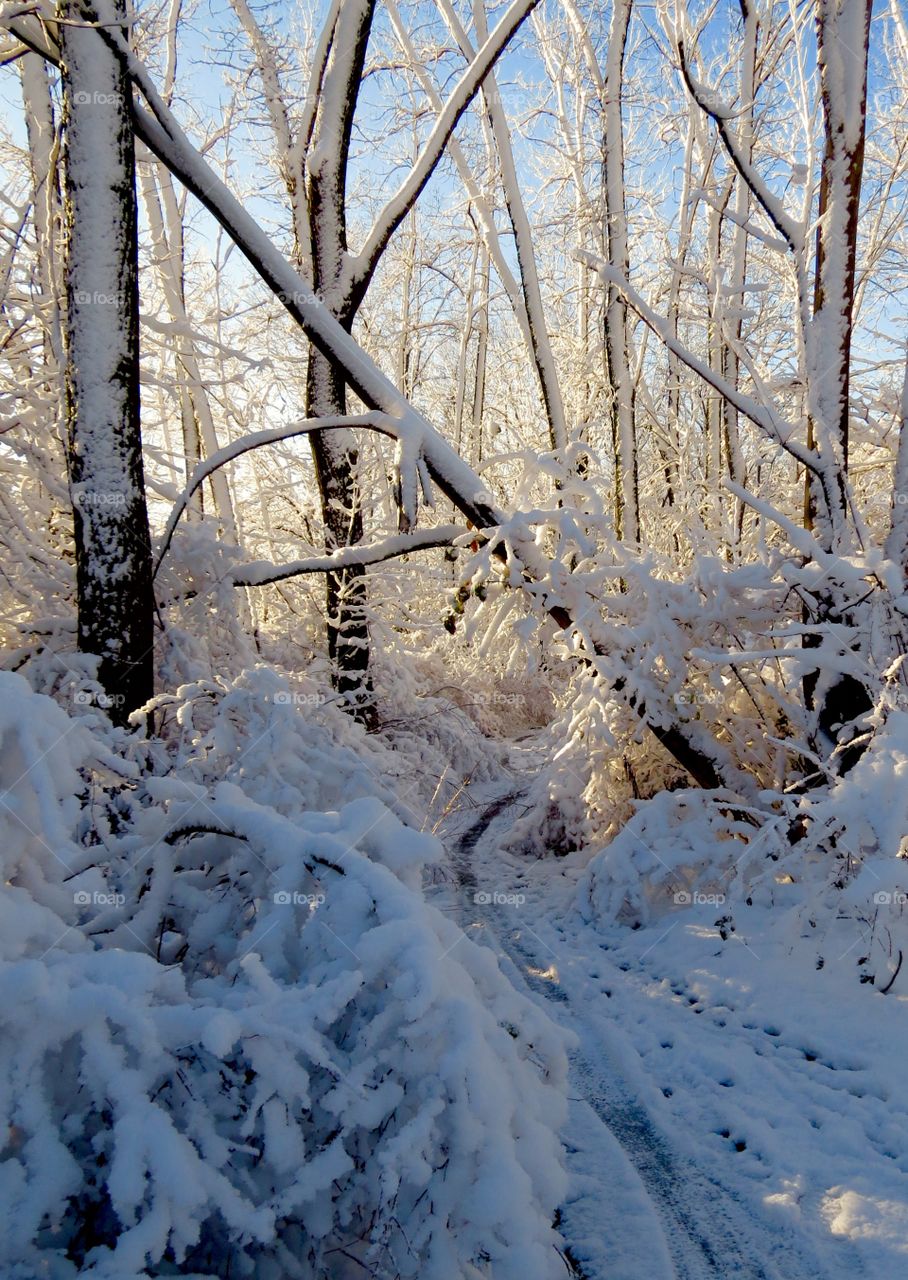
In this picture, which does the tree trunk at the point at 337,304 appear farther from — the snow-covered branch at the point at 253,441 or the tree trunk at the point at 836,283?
the tree trunk at the point at 836,283

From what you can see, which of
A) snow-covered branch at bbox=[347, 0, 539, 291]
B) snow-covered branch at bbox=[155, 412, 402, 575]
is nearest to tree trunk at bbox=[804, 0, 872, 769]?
snow-covered branch at bbox=[347, 0, 539, 291]

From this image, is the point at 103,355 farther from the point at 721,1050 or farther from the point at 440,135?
the point at 721,1050

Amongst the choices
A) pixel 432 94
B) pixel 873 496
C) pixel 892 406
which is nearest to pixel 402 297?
pixel 432 94

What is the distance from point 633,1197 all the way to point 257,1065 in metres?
1.58

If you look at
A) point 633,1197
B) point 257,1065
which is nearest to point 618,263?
point 633,1197

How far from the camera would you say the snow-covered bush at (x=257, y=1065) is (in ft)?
5.09

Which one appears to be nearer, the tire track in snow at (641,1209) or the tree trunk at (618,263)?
the tire track in snow at (641,1209)

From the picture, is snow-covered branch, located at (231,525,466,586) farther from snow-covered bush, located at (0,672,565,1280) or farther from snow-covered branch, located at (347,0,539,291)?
snow-covered bush, located at (0,672,565,1280)

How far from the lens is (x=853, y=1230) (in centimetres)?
234

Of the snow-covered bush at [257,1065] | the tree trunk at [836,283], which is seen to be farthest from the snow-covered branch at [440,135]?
the snow-covered bush at [257,1065]

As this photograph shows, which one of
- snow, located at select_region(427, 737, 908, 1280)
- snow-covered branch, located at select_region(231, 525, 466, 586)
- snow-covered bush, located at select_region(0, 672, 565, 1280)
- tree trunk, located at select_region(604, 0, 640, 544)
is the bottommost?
snow, located at select_region(427, 737, 908, 1280)

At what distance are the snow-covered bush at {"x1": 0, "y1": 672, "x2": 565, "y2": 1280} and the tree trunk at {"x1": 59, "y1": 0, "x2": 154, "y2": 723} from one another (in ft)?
7.79

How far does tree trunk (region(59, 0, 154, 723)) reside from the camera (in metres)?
4.18

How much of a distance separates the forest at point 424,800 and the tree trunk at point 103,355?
0.02m
